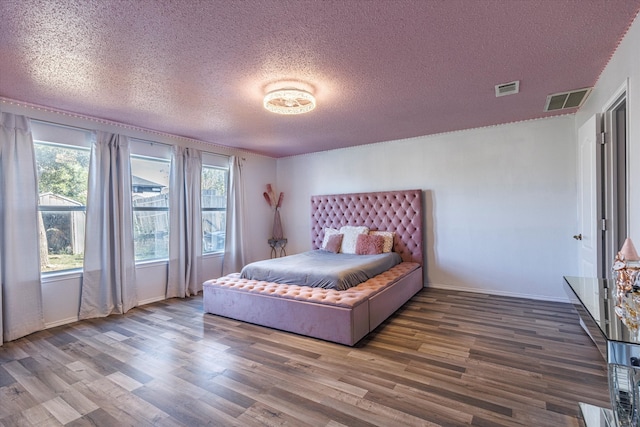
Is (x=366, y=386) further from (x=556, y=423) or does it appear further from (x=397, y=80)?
(x=397, y=80)

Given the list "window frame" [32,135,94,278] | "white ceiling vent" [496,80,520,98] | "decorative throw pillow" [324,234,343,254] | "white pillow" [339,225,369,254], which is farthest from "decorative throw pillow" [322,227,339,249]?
"window frame" [32,135,94,278]

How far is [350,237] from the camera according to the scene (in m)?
5.01

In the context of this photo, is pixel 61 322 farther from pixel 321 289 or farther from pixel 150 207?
pixel 321 289

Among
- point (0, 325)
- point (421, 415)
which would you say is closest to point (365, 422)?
point (421, 415)

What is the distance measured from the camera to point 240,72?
255 cm

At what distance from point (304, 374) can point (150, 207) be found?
11.2ft

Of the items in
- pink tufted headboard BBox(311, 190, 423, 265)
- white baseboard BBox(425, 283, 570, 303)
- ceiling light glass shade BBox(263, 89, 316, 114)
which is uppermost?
ceiling light glass shade BBox(263, 89, 316, 114)

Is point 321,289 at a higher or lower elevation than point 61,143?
lower

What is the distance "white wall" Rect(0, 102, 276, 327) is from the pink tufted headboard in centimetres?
110

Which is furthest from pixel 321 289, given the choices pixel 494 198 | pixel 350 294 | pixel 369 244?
pixel 494 198

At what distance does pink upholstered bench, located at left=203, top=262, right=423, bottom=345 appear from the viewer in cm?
288

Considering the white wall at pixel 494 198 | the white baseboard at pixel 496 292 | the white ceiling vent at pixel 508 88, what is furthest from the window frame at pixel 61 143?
the white baseboard at pixel 496 292

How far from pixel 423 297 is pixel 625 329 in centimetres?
301

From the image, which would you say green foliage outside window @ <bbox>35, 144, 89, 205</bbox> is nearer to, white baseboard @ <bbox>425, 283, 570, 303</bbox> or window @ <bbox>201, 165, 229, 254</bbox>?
window @ <bbox>201, 165, 229, 254</bbox>
